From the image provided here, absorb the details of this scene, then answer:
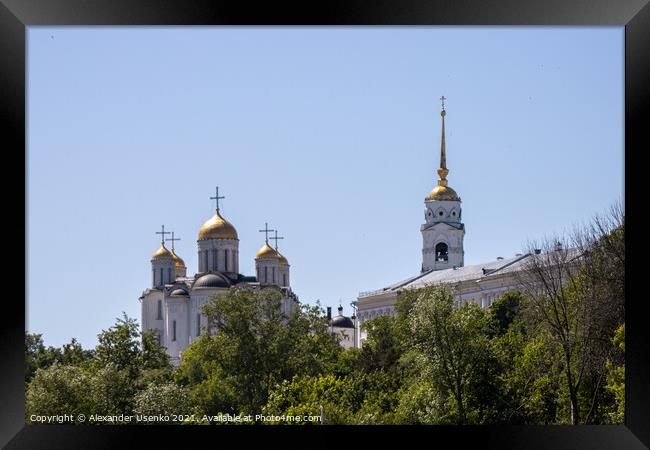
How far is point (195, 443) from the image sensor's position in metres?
6.44

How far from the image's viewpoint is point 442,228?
243 ft

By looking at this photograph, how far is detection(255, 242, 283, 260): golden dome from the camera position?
2692 inches

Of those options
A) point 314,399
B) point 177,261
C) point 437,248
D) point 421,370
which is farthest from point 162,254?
point 421,370

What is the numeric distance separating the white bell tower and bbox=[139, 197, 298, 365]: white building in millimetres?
8678

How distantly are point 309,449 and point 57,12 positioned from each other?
2426 millimetres

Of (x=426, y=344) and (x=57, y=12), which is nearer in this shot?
(x=57, y=12)

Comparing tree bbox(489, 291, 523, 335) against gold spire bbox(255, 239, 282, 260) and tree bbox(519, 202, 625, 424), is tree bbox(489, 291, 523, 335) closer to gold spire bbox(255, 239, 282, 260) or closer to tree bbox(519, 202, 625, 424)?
tree bbox(519, 202, 625, 424)

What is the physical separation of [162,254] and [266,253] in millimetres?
6213

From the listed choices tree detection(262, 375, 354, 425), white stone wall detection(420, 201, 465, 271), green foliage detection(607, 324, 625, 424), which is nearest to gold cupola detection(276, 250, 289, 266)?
white stone wall detection(420, 201, 465, 271)

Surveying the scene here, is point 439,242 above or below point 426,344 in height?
above

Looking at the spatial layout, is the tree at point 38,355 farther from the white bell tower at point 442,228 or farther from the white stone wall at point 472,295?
the white bell tower at point 442,228

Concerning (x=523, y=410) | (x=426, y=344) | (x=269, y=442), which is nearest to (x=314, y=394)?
(x=426, y=344)

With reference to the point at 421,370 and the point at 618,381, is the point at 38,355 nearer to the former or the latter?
the point at 421,370

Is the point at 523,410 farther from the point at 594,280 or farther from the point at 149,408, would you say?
the point at 149,408
